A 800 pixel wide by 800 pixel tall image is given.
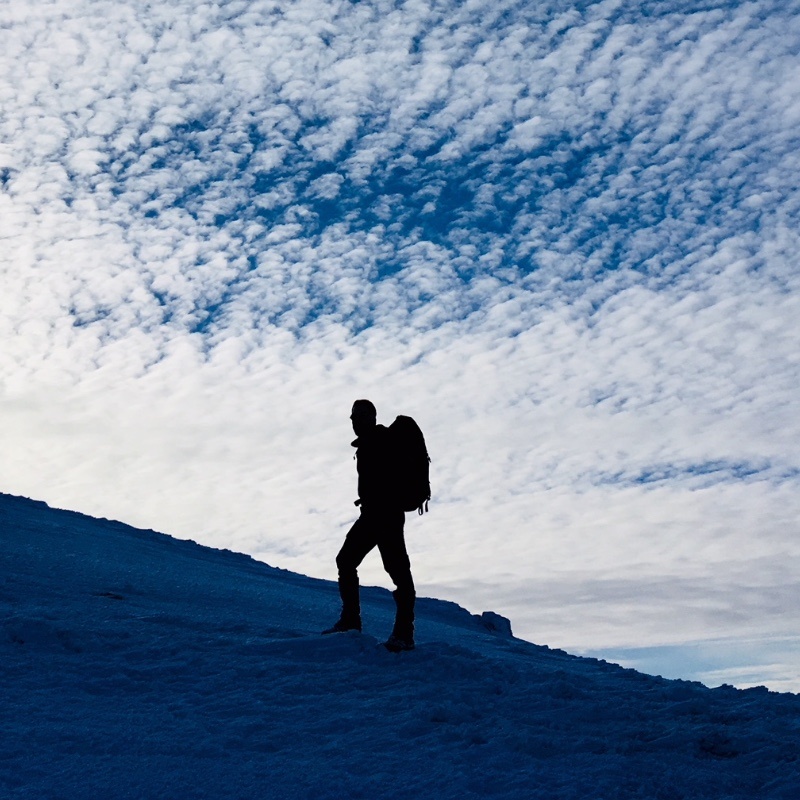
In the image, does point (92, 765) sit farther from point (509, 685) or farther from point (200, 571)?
point (200, 571)

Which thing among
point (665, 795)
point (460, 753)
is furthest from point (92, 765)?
point (665, 795)

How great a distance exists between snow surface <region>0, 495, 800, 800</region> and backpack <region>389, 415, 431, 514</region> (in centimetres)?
111

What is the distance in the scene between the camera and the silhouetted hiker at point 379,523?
714cm

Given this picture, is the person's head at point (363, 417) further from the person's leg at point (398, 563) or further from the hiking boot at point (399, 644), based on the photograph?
the hiking boot at point (399, 644)

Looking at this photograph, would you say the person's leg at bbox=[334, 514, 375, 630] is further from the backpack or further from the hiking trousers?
the backpack

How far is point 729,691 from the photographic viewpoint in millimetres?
7547

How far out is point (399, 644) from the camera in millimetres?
6992

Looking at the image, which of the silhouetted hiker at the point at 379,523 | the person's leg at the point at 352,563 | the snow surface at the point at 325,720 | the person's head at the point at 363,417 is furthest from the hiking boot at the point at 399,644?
the person's head at the point at 363,417

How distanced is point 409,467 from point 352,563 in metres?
0.93

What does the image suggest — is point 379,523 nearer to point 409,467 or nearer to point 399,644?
point 409,467

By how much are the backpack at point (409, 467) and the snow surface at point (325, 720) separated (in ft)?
3.64

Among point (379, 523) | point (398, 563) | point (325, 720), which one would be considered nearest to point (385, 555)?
point (398, 563)

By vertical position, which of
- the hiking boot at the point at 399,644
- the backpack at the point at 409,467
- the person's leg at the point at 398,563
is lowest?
the hiking boot at the point at 399,644

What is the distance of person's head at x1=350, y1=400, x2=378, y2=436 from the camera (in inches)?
291
